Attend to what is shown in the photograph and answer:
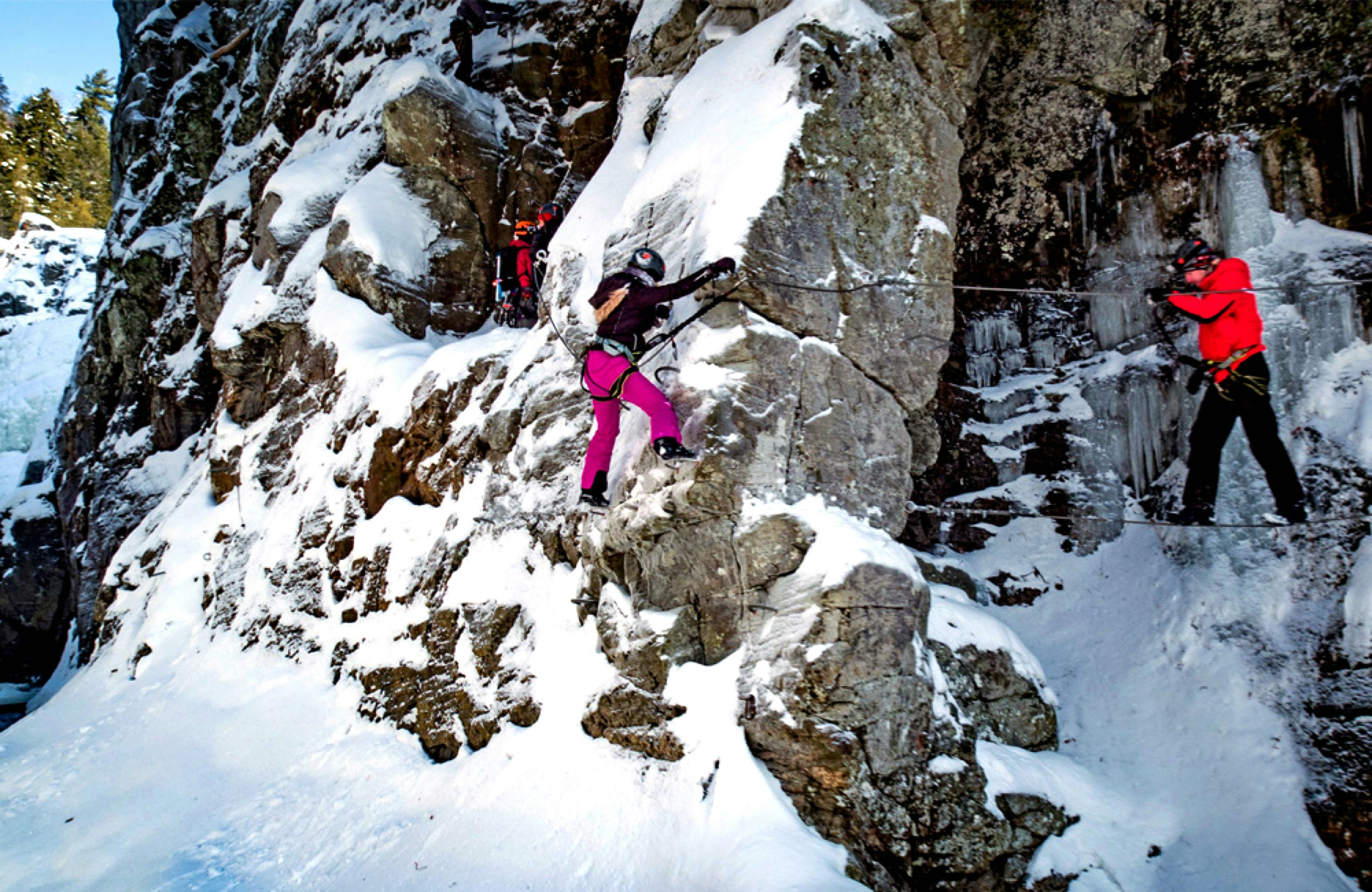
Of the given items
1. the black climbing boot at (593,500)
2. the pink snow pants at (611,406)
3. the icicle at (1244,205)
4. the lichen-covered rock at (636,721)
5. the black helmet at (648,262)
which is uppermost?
the icicle at (1244,205)

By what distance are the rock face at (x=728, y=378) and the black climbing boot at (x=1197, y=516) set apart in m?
1.16

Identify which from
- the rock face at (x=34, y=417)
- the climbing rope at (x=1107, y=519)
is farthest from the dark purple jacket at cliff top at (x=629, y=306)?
the rock face at (x=34, y=417)

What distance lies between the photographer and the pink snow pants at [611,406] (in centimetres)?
536

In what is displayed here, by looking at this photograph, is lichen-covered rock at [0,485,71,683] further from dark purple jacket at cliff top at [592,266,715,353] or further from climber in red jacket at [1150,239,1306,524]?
climber in red jacket at [1150,239,1306,524]

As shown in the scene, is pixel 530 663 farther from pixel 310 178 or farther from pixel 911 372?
pixel 310 178

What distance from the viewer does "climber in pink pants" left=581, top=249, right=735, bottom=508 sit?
5.53m

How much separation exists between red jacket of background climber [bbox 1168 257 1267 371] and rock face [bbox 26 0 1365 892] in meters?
1.60

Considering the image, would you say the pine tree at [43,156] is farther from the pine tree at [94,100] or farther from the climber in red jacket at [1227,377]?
the climber in red jacket at [1227,377]

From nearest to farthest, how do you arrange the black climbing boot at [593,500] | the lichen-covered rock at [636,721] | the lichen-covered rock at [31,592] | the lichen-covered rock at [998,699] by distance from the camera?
the lichen-covered rock at [636,721] → the lichen-covered rock at [998,699] → the black climbing boot at [593,500] → the lichen-covered rock at [31,592]

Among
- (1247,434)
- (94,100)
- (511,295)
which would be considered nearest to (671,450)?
(1247,434)

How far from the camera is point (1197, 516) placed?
6277 mm

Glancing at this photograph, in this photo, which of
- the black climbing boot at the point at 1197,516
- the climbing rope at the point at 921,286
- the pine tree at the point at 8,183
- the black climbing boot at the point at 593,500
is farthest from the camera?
the pine tree at the point at 8,183

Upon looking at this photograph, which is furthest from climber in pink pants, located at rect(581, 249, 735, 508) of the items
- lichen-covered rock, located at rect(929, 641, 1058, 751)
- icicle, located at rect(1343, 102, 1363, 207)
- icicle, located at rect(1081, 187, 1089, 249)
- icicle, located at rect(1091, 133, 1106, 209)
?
icicle, located at rect(1343, 102, 1363, 207)

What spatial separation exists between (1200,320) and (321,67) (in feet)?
51.4
